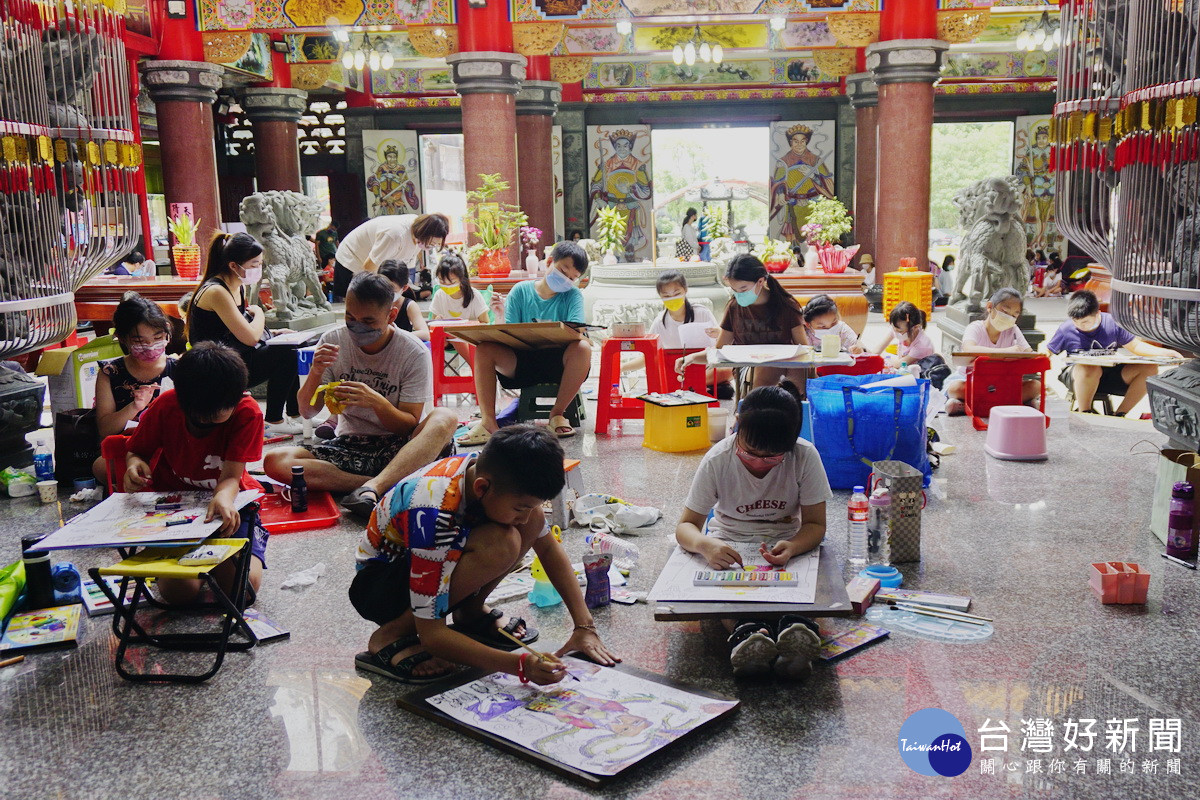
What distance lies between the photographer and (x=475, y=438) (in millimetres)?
5723

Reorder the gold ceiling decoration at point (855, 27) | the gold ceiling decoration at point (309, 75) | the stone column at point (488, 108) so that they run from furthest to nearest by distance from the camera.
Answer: the gold ceiling decoration at point (309, 75), the stone column at point (488, 108), the gold ceiling decoration at point (855, 27)

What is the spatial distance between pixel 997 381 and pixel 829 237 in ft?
21.1

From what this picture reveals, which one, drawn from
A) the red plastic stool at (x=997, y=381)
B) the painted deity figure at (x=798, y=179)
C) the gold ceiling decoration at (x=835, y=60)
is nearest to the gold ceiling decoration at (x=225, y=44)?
the gold ceiling decoration at (x=835, y=60)

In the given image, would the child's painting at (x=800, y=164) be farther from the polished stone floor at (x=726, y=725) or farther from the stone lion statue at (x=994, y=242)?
the polished stone floor at (x=726, y=725)

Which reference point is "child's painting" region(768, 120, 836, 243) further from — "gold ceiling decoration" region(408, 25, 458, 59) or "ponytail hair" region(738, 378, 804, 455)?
"ponytail hair" region(738, 378, 804, 455)

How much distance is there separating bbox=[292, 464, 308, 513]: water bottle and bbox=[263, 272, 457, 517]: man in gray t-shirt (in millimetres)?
69

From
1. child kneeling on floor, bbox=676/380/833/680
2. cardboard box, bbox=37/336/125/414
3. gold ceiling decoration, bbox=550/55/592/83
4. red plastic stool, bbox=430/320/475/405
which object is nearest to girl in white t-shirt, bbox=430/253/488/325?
red plastic stool, bbox=430/320/475/405

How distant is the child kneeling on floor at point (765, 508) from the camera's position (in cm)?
280

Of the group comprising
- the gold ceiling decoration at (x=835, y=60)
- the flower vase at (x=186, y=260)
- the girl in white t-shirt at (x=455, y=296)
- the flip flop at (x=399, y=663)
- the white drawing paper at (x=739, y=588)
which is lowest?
the flip flop at (x=399, y=663)

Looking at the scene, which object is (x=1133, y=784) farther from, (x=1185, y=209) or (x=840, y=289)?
(x=840, y=289)

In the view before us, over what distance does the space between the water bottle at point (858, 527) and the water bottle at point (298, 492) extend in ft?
7.26

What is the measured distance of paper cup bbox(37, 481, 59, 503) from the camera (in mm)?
4723

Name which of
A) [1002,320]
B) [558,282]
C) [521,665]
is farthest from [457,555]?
[1002,320]

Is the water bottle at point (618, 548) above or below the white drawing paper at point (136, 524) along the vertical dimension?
below
